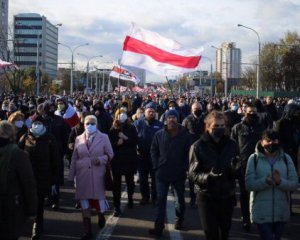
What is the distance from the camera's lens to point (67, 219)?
28.3 feet

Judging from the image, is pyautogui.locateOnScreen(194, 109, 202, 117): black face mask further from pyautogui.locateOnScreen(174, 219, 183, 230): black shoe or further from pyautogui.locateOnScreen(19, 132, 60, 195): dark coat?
pyautogui.locateOnScreen(19, 132, 60, 195): dark coat

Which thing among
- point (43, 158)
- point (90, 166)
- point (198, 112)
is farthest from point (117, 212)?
point (198, 112)

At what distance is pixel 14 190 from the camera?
202 inches

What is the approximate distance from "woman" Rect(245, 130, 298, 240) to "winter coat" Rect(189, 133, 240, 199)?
1.04 feet

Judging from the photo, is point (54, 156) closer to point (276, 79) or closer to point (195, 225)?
point (195, 225)

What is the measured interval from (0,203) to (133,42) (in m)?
7.14

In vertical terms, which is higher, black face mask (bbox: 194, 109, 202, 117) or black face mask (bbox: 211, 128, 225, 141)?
black face mask (bbox: 194, 109, 202, 117)

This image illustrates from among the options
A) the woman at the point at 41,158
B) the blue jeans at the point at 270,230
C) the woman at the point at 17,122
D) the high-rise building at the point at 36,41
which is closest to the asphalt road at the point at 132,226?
the woman at the point at 41,158

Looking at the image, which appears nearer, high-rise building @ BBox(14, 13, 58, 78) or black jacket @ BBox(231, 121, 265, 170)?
black jacket @ BBox(231, 121, 265, 170)

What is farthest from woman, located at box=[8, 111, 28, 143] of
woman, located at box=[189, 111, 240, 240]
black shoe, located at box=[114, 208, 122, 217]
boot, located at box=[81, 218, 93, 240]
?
woman, located at box=[189, 111, 240, 240]

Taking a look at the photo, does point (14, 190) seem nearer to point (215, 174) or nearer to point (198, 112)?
point (215, 174)

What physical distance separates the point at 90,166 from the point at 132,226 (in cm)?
129

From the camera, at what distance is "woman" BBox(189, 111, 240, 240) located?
5547mm

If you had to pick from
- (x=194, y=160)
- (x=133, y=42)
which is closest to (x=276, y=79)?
(x=133, y=42)
